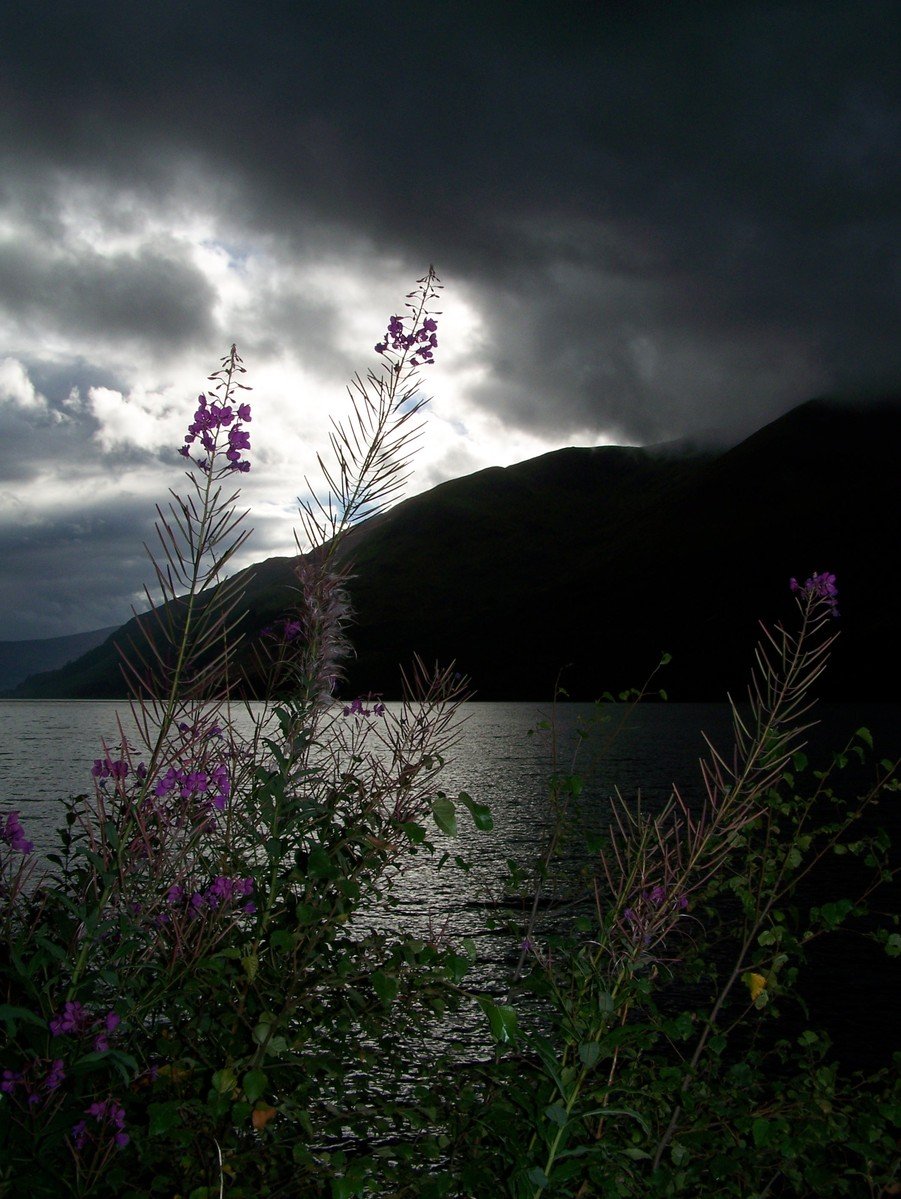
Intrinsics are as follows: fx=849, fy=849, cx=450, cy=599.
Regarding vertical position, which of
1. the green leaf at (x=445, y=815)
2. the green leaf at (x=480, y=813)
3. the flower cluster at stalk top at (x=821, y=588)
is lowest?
the green leaf at (x=480, y=813)

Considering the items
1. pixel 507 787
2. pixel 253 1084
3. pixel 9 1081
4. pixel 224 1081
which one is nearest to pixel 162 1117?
pixel 224 1081

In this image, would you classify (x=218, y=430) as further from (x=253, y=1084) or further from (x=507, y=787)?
(x=507, y=787)

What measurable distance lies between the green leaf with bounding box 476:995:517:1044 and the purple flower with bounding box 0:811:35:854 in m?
2.96

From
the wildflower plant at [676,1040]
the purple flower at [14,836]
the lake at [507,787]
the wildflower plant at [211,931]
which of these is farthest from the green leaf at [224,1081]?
the purple flower at [14,836]

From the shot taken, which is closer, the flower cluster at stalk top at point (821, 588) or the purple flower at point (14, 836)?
the flower cluster at stalk top at point (821, 588)

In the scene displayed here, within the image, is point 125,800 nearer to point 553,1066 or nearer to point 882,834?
point 553,1066

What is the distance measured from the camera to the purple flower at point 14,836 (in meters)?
4.77

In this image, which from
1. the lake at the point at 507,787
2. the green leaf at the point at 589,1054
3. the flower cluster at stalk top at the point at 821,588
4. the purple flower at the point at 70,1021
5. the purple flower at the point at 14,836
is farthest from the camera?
the lake at the point at 507,787

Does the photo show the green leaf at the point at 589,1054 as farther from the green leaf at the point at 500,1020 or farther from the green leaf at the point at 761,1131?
the green leaf at the point at 761,1131

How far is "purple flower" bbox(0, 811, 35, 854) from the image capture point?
15.6ft

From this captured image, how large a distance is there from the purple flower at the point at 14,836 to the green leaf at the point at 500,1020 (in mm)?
2957

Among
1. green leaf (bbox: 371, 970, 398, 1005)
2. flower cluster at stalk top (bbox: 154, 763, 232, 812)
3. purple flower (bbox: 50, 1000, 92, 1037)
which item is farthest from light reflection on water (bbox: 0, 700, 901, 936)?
purple flower (bbox: 50, 1000, 92, 1037)

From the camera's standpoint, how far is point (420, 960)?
3932 mm

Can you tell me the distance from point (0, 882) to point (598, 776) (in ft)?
186
